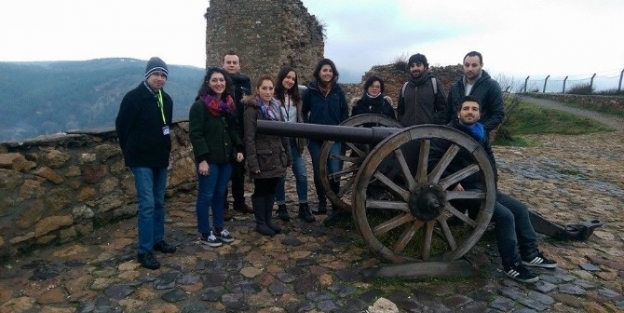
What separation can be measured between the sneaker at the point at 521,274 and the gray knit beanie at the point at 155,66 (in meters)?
3.63

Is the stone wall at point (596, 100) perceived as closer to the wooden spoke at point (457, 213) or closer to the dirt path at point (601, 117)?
the dirt path at point (601, 117)

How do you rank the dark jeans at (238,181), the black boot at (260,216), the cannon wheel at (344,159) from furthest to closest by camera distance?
the dark jeans at (238,181)
the cannon wheel at (344,159)
the black boot at (260,216)

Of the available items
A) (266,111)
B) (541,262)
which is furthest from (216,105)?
(541,262)

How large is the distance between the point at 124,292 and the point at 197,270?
646mm

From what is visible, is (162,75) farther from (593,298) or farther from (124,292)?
(593,298)

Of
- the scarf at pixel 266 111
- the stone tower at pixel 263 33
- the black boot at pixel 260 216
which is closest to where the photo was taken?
the scarf at pixel 266 111

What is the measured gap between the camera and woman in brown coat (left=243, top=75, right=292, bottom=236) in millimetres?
4500

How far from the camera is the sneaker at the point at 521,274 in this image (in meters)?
3.96

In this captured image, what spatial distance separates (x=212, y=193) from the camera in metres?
4.48

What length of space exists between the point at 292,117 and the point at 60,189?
2525 mm

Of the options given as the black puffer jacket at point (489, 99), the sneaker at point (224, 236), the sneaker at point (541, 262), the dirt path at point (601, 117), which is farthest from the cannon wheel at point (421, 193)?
the dirt path at point (601, 117)

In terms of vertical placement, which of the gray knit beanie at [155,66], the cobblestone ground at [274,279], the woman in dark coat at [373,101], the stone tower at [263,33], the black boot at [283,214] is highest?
the stone tower at [263,33]

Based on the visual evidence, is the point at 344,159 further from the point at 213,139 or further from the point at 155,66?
the point at 155,66

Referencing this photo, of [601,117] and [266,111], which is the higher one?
[266,111]
